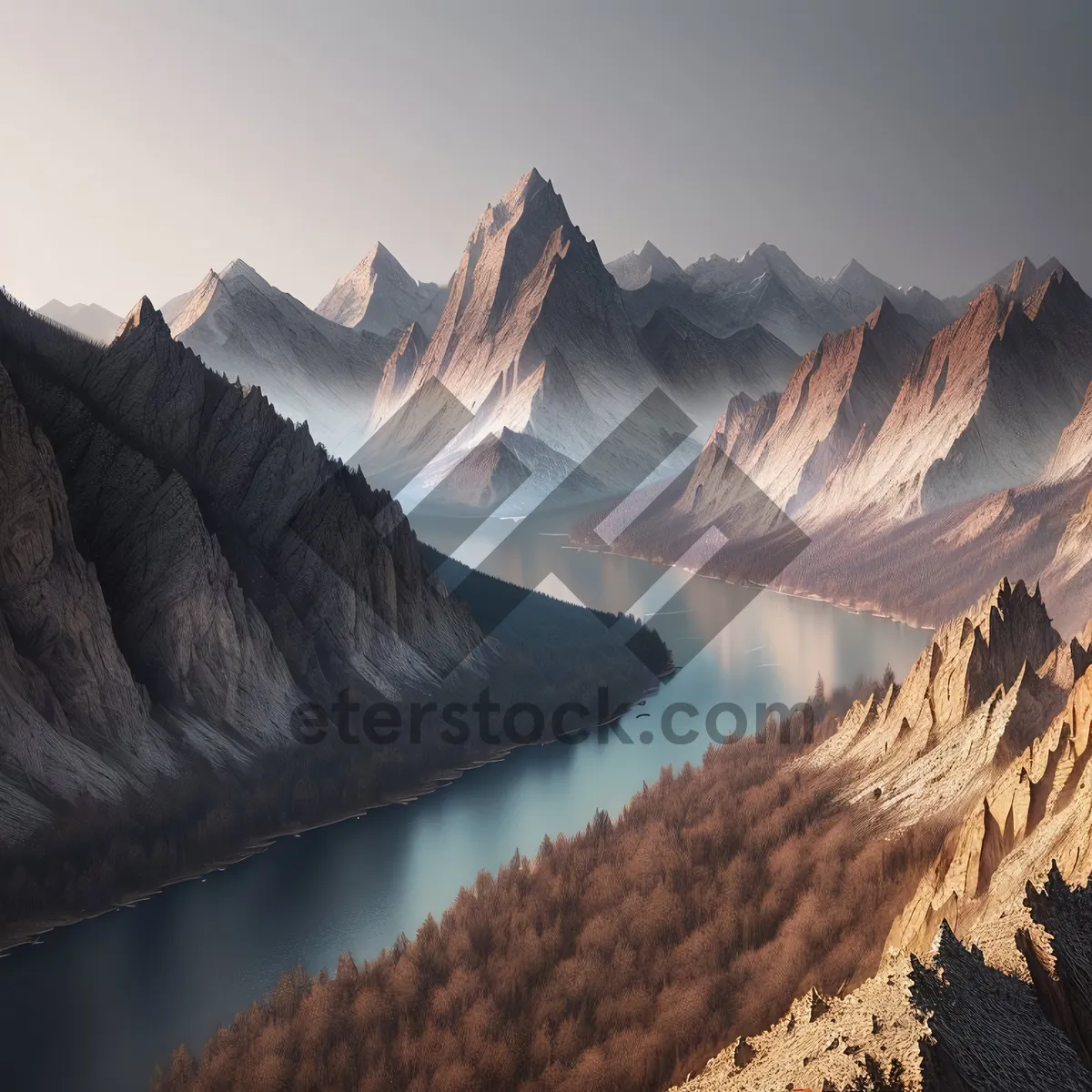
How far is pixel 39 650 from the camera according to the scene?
106 ft

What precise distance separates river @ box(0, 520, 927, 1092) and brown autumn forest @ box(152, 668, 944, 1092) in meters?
3.23

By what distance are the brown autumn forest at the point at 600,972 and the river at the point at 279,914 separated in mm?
3228

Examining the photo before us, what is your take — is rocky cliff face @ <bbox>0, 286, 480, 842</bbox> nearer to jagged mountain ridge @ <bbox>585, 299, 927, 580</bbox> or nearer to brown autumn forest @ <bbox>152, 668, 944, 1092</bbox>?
brown autumn forest @ <bbox>152, 668, 944, 1092</bbox>

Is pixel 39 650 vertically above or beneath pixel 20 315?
beneath

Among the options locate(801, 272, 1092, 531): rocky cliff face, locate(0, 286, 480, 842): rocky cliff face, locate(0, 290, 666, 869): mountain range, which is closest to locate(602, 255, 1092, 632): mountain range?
locate(801, 272, 1092, 531): rocky cliff face

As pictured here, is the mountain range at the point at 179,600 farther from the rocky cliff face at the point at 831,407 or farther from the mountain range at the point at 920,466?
the rocky cliff face at the point at 831,407

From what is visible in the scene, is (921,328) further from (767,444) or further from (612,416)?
(612,416)

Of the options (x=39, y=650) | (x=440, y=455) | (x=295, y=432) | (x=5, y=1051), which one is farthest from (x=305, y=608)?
(x=440, y=455)

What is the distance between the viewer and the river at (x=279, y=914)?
75.3ft

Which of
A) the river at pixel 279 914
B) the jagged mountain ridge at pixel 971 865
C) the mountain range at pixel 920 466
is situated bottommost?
the jagged mountain ridge at pixel 971 865

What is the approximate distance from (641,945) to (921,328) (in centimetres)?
13289

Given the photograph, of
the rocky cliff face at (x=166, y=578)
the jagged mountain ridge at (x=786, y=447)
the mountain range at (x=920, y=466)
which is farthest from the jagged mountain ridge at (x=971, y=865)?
the jagged mountain ridge at (x=786, y=447)

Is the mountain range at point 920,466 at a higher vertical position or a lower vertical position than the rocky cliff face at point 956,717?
higher

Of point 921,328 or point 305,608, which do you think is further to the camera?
point 921,328
